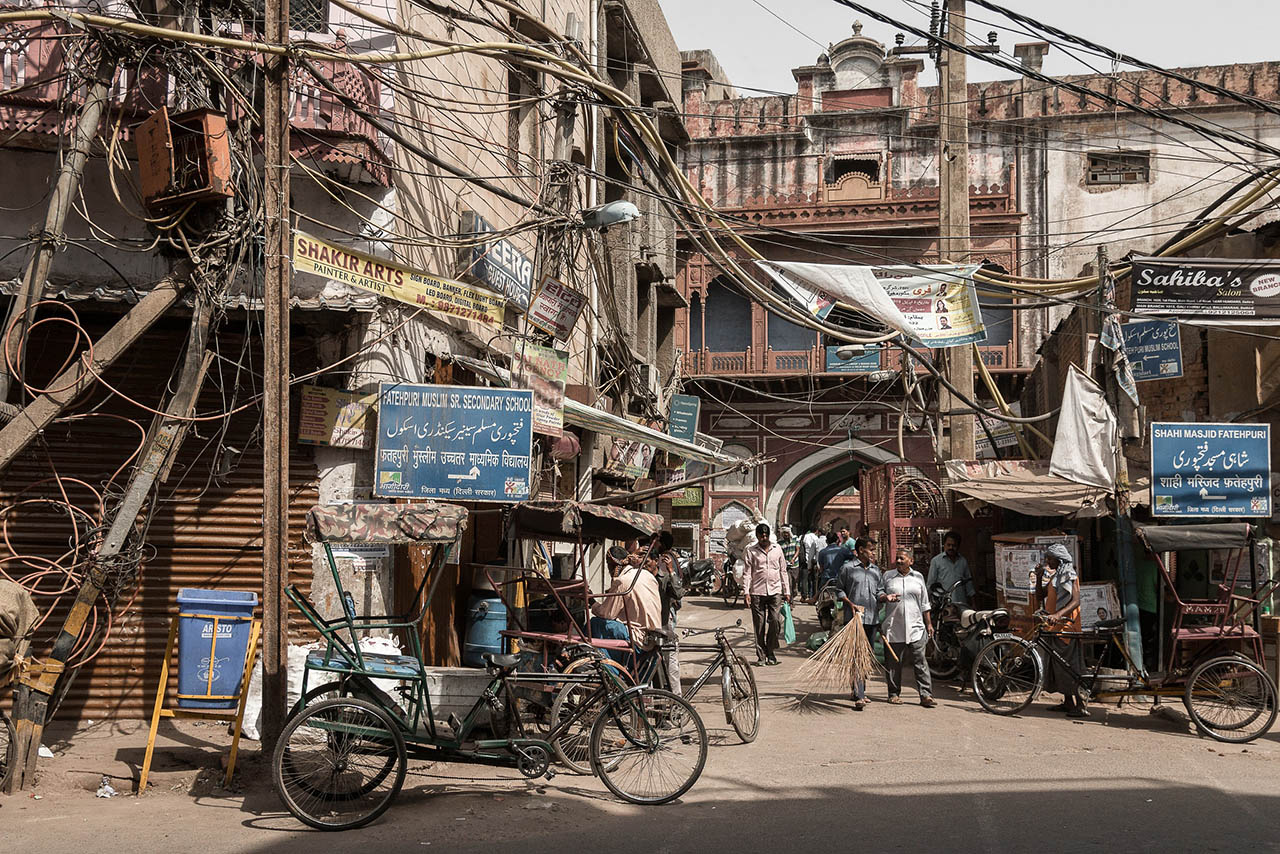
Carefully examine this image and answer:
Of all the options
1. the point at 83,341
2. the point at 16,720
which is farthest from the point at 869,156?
the point at 16,720

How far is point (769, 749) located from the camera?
29.2 feet

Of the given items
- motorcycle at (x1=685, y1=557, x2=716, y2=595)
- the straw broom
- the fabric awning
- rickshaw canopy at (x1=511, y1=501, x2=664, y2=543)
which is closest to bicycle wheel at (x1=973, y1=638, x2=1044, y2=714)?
the straw broom

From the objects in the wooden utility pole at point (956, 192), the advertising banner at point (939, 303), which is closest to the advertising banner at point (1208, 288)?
the advertising banner at point (939, 303)

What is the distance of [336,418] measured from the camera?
919 cm

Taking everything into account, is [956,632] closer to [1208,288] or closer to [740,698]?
[1208,288]

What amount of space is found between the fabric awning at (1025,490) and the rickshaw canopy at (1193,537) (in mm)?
1350

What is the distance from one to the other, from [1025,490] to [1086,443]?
1.21 m

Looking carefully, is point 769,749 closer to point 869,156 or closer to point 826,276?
point 826,276

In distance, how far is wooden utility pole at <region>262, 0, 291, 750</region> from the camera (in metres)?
7.30

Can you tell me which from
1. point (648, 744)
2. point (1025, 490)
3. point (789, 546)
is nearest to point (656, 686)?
point (648, 744)

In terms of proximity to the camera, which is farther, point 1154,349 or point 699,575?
point 699,575

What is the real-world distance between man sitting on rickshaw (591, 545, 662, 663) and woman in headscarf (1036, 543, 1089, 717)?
3.75 meters

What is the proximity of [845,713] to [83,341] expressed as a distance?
740cm

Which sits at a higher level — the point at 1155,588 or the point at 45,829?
the point at 1155,588
